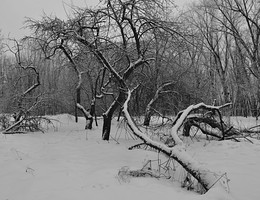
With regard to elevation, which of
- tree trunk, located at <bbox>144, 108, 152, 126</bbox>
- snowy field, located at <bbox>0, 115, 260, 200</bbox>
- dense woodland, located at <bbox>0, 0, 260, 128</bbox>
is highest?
dense woodland, located at <bbox>0, 0, 260, 128</bbox>

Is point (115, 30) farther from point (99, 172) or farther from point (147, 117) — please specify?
point (99, 172)

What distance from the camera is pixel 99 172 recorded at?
4.45 m

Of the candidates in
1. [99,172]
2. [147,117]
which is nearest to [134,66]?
[147,117]

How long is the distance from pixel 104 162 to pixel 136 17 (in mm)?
4841

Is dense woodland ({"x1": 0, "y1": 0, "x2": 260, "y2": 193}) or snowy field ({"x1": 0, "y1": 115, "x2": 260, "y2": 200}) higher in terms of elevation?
dense woodland ({"x1": 0, "y1": 0, "x2": 260, "y2": 193})

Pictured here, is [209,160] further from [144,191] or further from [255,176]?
[144,191]

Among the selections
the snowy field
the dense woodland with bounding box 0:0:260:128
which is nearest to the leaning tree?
the dense woodland with bounding box 0:0:260:128

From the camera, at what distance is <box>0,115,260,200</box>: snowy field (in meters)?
3.41

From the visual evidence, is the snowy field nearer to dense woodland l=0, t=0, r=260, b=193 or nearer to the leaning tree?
dense woodland l=0, t=0, r=260, b=193

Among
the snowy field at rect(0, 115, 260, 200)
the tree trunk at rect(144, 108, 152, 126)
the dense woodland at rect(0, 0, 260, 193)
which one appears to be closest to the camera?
the snowy field at rect(0, 115, 260, 200)

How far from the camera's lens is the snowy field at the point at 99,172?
341 cm

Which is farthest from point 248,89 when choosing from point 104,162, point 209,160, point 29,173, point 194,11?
point 29,173

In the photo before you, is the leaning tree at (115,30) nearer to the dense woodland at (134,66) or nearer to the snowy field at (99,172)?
the dense woodland at (134,66)

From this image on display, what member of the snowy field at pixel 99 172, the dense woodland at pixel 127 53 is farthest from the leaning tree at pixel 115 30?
the snowy field at pixel 99 172
